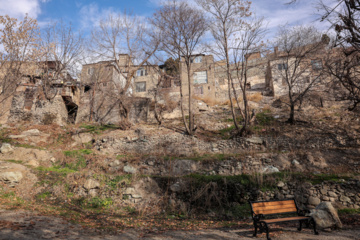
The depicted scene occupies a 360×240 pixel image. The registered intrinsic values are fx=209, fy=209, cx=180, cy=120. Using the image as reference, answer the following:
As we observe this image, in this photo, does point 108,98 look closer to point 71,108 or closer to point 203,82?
point 71,108

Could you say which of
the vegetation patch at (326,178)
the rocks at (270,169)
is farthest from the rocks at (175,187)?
the vegetation patch at (326,178)

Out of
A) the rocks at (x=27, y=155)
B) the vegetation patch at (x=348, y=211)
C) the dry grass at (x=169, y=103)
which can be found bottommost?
the vegetation patch at (x=348, y=211)

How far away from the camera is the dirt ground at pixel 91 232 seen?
16.7 feet

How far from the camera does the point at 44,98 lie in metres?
21.2

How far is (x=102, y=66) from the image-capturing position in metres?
27.1

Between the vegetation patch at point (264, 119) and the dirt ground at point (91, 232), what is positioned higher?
the vegetation patch at point (264, 119)

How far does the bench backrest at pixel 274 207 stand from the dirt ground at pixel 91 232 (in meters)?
0.51

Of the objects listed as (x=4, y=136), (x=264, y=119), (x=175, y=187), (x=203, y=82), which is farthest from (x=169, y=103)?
(x=175, y=187)

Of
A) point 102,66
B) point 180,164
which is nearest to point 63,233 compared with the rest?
point 180,164

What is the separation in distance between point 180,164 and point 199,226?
18.0 ft

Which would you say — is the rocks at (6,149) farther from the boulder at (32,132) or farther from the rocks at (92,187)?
the rocks at (92,187)

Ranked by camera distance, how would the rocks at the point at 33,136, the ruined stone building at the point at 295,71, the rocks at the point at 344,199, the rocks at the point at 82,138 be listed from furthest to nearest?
1. the ruined stone building at the point at 295,71
2. the rocks at the point at 82,138
3. the rocks at the point at 33,136
4. the rocks at the point at 344,199

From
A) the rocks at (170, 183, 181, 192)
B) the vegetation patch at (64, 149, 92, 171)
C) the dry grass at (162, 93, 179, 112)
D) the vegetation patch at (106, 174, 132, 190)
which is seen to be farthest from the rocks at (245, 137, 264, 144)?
the vegetation patch at (64, 149, 92, 171)

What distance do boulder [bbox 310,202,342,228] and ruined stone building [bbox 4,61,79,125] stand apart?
22.0 m
